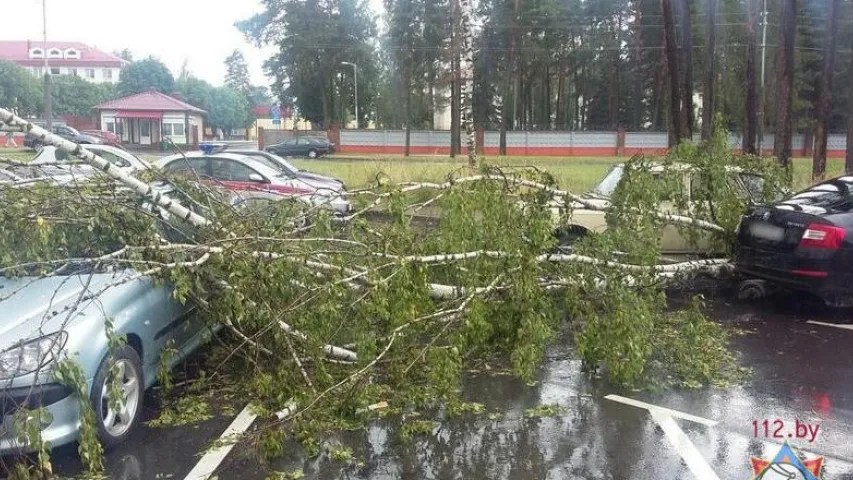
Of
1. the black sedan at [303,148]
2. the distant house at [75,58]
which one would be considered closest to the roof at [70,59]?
the distant house at [75,58]

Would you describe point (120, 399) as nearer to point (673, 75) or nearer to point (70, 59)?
point (673, 75)

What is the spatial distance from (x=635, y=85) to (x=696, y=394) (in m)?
51.4

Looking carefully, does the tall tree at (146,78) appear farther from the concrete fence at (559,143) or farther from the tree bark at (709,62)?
the tree bark at (709,62)

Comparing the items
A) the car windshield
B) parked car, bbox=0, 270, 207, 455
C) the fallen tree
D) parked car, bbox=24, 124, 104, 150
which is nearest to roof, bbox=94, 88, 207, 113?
parked car, bbox=24, 124, 104, 150

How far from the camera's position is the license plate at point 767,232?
691 cm

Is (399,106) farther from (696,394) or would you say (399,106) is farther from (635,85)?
(696,394)

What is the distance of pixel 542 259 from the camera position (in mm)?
6043

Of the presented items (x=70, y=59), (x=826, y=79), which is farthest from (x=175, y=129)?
(x=826, y=79)

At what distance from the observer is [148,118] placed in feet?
167

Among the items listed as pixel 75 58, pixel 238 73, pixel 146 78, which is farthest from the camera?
pixel 238 73

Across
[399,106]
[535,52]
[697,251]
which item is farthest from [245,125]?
[697,251]

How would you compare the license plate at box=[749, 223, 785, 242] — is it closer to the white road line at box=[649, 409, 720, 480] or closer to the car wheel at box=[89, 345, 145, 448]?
the white road line at box=[649, 409, 720, 480]

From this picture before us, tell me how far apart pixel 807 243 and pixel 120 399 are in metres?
5.85

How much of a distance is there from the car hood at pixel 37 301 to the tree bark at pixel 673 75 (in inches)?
458
